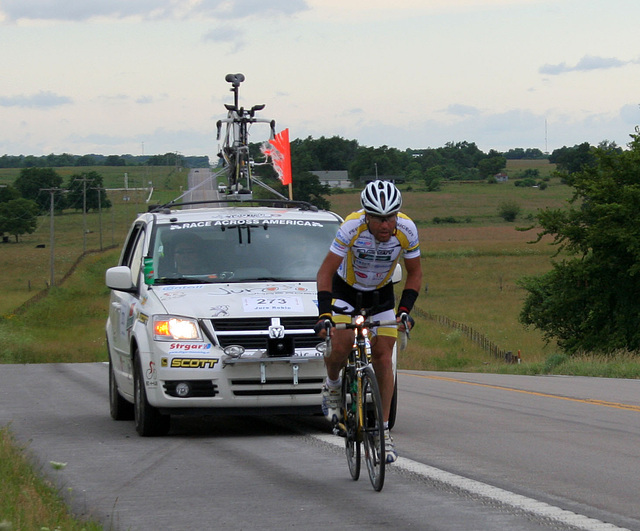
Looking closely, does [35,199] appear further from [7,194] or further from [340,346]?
[340,346]

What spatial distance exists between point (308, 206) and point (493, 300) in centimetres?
5549

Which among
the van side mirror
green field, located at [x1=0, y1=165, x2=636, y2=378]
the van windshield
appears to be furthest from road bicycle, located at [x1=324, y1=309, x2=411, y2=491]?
green field, located at [x1=0, y1=165, x2=636, y2=378]

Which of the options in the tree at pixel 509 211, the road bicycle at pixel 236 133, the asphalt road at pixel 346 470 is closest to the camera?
the asphalt road at pixel 346 470

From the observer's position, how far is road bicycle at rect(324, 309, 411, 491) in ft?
21.5

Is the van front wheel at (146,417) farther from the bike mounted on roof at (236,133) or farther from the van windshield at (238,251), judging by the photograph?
the bike mounted on roof at (236,133)

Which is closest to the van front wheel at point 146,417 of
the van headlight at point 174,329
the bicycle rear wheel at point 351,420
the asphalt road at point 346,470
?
the asphalt road at point 346,470

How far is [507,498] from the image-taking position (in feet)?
20.7

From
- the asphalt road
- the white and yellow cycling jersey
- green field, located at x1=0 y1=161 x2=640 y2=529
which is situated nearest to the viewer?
the asphalt road

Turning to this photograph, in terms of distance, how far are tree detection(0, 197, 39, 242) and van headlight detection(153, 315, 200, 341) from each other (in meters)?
118

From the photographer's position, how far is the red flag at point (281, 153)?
32219 mm

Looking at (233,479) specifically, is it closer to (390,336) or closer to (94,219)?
(390,336)

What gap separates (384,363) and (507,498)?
123cm

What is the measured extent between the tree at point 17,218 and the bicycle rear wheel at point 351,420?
119905mm

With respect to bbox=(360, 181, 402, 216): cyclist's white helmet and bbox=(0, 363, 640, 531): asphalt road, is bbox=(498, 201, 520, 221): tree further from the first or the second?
bbox=(360, 181, 402, 216): cyclist's white helmet
